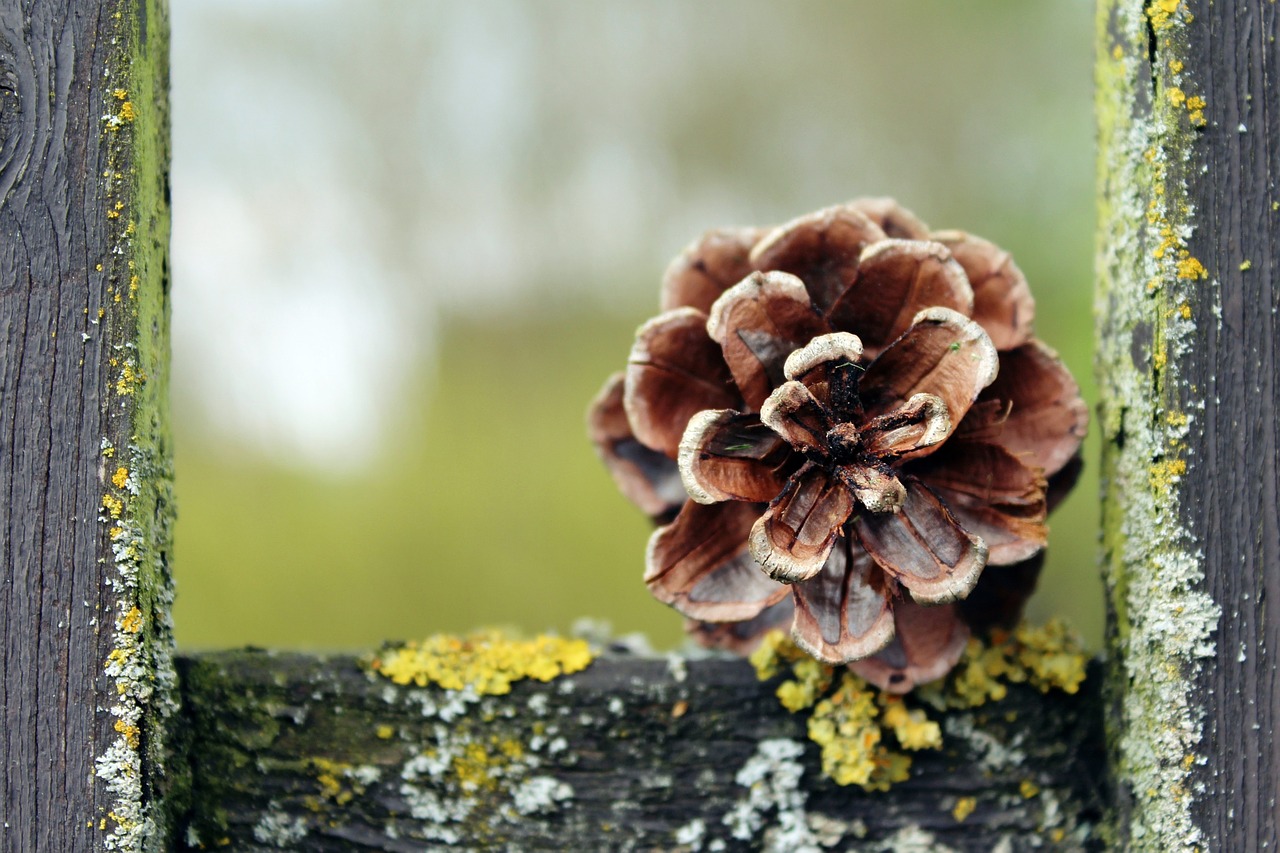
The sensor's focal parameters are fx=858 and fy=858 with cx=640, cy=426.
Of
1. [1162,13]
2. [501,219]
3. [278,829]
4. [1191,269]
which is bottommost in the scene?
[278,829]

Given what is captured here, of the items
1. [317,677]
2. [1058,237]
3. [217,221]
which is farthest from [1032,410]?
[217,221]

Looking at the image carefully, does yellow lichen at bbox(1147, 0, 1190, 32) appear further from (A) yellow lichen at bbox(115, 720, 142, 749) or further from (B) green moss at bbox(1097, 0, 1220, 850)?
(A) yellow lichen at bbox(115, 720, 142, 749)

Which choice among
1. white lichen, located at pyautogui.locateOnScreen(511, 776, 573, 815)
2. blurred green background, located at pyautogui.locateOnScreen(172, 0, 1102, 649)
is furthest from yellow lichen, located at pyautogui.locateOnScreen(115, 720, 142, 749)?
blurred green background, located at pyautogui.locateOnScreen(172, 0, 1102, 649)

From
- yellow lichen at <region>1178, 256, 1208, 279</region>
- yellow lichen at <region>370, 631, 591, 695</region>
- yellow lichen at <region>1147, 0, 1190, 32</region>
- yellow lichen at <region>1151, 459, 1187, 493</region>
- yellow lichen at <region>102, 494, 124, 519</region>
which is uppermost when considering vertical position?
yellow lichen at <region>1147, 0, 1190, 32</region>

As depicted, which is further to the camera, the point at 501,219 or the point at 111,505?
the point at 501,219

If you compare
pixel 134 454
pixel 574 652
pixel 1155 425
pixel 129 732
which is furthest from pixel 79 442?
pixel 1155 425

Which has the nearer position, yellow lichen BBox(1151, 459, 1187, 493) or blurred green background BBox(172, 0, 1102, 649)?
yellow lichen BBox(1151, 459, 1187, 493)

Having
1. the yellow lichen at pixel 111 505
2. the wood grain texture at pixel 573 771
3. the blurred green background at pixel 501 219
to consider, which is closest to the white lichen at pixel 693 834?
the wood grain texture at pixel 573 771

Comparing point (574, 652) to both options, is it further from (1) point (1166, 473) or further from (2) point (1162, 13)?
(2) point (1162, 13)
